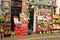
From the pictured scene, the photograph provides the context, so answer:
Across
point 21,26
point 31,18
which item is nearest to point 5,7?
point 21,26

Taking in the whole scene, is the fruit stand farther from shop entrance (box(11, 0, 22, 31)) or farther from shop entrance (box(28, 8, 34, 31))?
shop entrance (box(28, 8, 34, 31))

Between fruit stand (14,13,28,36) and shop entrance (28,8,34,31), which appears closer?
fruit stand (14,13,28,36)

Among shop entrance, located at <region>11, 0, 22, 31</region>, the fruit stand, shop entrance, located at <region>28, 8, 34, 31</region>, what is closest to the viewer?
the fruit stand

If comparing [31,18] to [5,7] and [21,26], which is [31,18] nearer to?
[21,26]

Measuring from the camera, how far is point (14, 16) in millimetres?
10875

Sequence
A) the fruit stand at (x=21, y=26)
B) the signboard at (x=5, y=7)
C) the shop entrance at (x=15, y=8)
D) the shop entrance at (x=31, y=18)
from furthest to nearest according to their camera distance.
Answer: the shop entrance at (x=31, y=18) → the shop entrance at (x=15, y=8) → the fruit stand at (x=21, y=26) → the signboard at (x=5, y=7)

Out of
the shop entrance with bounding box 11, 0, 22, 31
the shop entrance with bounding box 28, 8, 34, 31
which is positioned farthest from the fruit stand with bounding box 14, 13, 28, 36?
the shop entrance with bounding box 28, 8, 34, 31

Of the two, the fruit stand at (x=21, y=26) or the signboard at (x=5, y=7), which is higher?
the signboard at (x=5, y=7)

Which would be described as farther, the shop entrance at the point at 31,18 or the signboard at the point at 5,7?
the shop entrance at the point at 31,18

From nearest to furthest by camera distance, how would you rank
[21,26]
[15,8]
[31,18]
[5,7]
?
1. [5,7]
2. [21,26]
3. [15,8]
4. [31,18]

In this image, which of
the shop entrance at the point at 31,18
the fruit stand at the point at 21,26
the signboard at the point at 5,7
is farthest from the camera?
the shop entrance at the point at 31,18

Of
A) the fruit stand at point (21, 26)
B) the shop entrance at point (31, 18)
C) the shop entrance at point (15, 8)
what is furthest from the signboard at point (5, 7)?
the shop entrance at point (31, 18)

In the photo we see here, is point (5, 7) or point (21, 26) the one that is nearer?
point (5, 7)

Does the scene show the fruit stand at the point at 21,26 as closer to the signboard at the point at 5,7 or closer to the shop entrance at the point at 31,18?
the signboard at the point at 5,7
